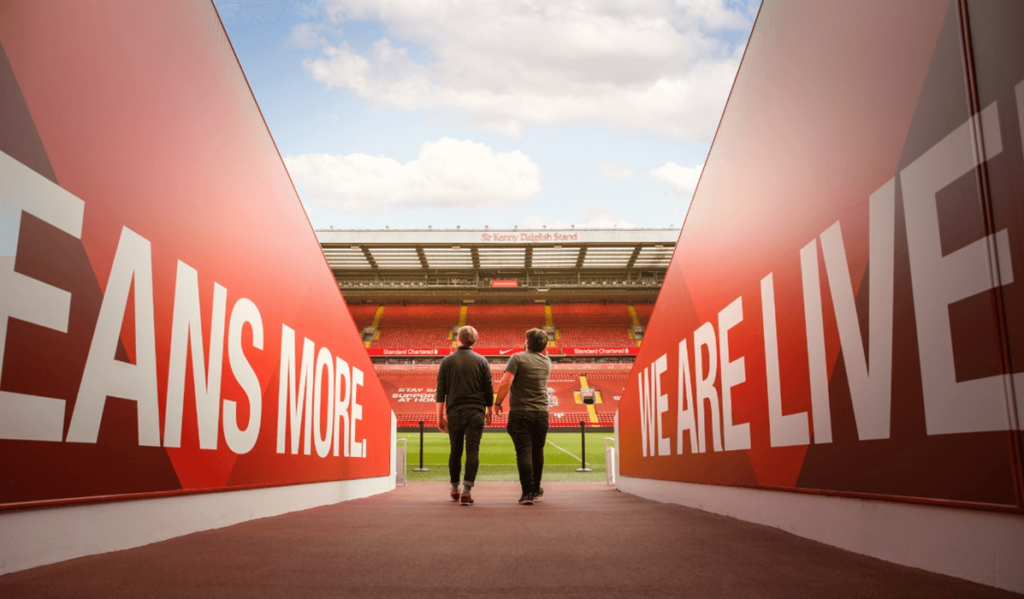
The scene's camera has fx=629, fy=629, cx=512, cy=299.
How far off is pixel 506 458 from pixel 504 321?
56.9 feet

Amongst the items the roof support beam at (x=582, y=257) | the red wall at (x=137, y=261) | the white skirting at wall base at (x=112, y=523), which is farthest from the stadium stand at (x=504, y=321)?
the white skirting at wall base at (x=112, y=523)

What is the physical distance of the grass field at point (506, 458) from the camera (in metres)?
11.6

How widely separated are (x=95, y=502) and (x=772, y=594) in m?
2.02

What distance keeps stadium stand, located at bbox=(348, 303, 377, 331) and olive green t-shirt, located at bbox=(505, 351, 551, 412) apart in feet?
90.9

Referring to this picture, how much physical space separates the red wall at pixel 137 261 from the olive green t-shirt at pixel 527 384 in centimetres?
172

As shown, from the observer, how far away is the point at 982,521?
1.51 m

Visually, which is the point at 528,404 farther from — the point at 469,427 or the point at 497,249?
the point at 497,249

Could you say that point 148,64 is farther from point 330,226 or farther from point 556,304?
point 556,304

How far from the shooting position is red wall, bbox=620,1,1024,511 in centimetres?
148

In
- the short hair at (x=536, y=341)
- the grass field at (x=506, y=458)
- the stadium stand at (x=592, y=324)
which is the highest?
the stadium stand at (x=592, y=324)

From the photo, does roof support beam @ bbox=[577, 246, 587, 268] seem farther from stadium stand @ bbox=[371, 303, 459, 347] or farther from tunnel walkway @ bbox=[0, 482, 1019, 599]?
tunnel walkway @ bbox=[0, 482, 1019, 599]

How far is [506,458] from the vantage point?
575 inches

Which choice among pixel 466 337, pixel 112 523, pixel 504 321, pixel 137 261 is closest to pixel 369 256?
pixel 504 321

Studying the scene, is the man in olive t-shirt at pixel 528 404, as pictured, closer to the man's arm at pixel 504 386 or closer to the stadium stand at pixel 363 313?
the man's arm at pixel 504 386
